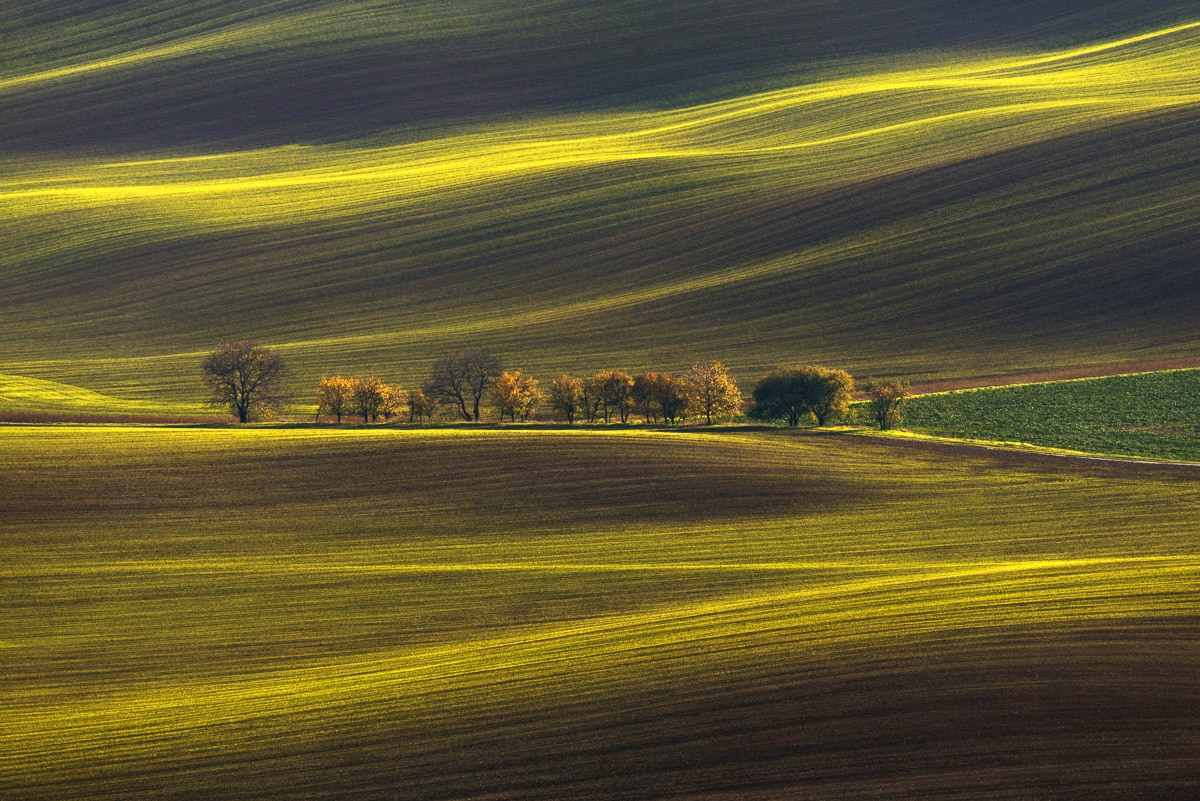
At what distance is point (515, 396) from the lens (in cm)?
5438

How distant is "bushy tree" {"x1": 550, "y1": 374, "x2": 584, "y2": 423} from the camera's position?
53.9 m

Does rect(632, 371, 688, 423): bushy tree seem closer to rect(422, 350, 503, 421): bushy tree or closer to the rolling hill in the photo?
rect(422, 350, 503, 421): bushy tree

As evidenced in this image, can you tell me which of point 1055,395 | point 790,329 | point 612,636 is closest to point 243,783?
point 612,636

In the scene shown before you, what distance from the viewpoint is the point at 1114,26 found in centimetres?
11519

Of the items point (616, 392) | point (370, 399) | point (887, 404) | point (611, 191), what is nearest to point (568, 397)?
point (616, 392)

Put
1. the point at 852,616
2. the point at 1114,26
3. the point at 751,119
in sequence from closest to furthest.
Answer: the point at 852,616
the point at 751,119
the point at 1114,26

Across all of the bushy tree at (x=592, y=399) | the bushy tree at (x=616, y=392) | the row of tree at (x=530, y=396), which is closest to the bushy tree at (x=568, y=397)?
the row of tree at (x=530, y=396)

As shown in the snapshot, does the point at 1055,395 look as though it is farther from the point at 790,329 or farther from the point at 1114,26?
the point at 1114,26

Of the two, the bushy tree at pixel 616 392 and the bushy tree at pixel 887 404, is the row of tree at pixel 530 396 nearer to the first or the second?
the bushy tree at pixel 616 392

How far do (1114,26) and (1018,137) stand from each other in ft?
135

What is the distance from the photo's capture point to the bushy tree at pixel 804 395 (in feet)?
165

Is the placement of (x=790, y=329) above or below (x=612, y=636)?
above

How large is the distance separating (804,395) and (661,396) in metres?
6.31

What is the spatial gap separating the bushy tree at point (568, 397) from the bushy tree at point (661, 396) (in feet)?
9.11
